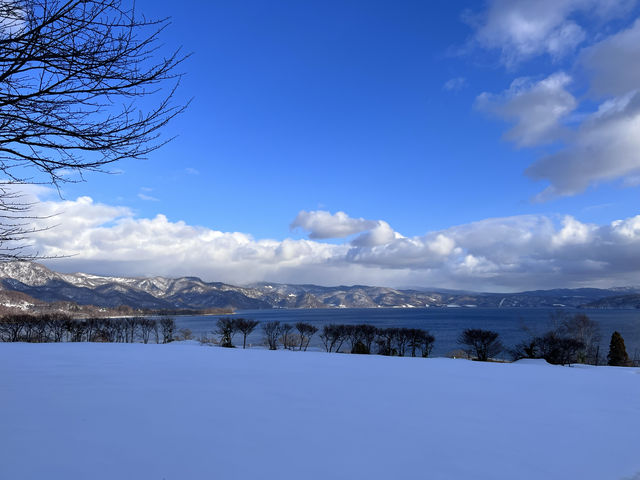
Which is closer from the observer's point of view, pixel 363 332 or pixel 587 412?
pixel 587 412

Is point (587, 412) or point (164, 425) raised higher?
point (164, 425)

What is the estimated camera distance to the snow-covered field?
10.2ft

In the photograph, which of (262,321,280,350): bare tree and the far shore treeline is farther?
(262,321,280,350): bare tree

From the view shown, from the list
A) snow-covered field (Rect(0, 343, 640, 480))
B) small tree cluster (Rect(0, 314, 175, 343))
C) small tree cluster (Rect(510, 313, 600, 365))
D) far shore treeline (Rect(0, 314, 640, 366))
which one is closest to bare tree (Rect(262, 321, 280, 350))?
far shore treeline (Rect(0, 314, 640, 366))

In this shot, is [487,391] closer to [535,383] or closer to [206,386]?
[535,383]

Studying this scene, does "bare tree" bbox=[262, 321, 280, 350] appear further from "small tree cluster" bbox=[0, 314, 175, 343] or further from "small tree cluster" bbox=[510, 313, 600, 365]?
"small tree cluster" bbox=[510, 313, 600, 365]

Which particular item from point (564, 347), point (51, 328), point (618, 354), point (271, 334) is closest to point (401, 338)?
point (564, 347)

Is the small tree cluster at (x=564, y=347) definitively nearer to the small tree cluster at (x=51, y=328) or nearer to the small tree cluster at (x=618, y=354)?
the small tree cluster at (x=618, y=354)

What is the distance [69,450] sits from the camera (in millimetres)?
3205

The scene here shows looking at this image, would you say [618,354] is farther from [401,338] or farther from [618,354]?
[401,338]

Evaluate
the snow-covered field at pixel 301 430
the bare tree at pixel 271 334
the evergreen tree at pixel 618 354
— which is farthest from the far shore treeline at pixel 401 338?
the snow-covered field at pixel 301 430

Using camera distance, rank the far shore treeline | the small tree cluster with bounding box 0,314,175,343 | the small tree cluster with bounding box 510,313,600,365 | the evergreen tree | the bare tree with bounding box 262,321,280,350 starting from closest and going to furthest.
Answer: the evergreen tree < the small tree cluster with bounding box 510,313,600,365 < the far shore treeline < the small tree cluster with bounding box 0,314,175,343 < the bare tree with bounding box 262,321,280,350

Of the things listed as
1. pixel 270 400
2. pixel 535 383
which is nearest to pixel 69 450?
pixel 270 400

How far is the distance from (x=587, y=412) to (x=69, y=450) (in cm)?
713
